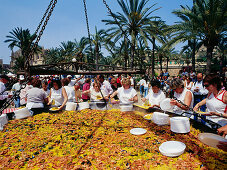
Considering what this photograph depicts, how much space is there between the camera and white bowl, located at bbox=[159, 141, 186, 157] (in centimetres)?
212

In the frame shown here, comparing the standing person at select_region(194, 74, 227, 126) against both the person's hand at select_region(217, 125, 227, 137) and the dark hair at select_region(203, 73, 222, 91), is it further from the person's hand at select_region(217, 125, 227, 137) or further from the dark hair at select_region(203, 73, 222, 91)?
the person's hand at select_region(217, 125, 227, 137)

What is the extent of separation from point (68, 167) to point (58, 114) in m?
2.25

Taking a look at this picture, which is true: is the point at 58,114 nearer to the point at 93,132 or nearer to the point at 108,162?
the point at 93,132

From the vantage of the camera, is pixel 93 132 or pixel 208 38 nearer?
pixel 93 132

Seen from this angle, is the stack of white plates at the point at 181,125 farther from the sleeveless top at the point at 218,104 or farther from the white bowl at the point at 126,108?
the white bowl at the point at 126,108

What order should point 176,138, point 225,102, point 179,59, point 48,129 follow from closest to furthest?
point 176,138 → point 225,102 → point 48,129 → point 179,59

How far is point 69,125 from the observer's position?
347cm

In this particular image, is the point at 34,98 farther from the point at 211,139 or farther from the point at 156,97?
the point at 211,139

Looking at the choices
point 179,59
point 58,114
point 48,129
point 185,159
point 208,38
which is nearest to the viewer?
point 185,159

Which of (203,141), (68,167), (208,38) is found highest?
(208,38)

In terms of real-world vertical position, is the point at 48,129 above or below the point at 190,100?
below

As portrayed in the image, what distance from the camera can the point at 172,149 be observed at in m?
2.21

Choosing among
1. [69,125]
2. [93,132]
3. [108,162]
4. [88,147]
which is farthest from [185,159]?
[69,125]

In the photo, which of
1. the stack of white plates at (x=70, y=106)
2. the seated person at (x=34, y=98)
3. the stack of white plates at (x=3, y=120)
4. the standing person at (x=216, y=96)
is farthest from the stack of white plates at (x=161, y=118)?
the stack of white plates at (x=3, y=120)
